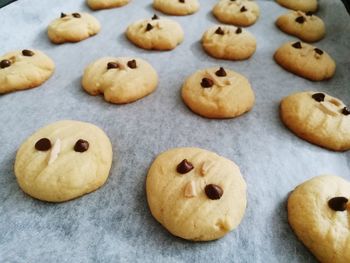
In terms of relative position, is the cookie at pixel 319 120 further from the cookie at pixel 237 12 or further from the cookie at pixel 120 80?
the cookie at pixel 237 12

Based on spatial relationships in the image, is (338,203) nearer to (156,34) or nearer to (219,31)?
(219,31)

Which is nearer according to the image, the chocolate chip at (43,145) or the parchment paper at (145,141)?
the parchment paper at (145,141)

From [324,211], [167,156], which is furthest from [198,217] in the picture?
[324,211]

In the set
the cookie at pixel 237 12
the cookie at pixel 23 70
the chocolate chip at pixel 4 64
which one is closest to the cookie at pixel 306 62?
the cookie at pixel 237 12

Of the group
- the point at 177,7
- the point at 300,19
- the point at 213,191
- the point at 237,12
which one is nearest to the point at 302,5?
the point at 300,19

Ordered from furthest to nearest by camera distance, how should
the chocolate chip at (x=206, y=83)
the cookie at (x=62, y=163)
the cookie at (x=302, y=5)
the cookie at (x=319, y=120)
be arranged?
the cookie at (x=302, y=5)
the chocolate chip at (x=206, y=83)
the cookie at (x=319, y=120)
the cookie at (x=62, y=163)

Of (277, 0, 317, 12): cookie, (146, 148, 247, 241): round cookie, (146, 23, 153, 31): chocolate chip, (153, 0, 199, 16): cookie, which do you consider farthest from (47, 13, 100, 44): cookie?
(277, 0, 317, 12): cookie

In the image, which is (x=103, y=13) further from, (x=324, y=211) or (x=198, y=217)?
(x=324, y=211)

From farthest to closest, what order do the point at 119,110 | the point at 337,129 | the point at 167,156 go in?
the point at 119,110
the point at 337,129
the point at 167,156
